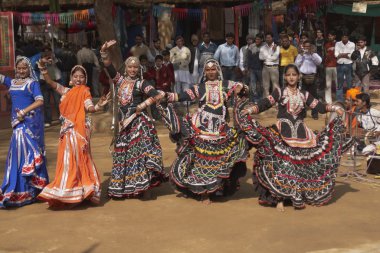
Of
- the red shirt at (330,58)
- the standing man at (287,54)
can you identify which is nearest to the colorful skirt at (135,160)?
the standing man at (287,54)

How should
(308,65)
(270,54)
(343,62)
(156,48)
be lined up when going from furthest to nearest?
(156,48)
(343,62)
(270,54)
(308,65)

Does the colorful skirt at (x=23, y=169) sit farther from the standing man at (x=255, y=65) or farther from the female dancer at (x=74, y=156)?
the standing man at (x=255, y=65)

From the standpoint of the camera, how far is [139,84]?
7.35 meters

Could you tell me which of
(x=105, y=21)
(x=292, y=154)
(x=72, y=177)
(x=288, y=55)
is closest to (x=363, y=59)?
(x=288, y=55)

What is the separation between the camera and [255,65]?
48.1 feet

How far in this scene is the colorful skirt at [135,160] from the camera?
7.25 metres

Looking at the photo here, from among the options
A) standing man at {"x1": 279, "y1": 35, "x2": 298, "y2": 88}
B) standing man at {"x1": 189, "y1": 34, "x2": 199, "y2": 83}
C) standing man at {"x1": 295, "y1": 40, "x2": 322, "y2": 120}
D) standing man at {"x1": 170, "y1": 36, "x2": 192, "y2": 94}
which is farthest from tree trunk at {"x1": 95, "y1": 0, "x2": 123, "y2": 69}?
standing man at {"x1": 295, "y1": 40, "x2": 322, "y2": 120}

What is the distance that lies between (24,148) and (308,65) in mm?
8025

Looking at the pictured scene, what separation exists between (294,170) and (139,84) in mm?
2085

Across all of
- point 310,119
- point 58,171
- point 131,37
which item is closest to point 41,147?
point 58,171

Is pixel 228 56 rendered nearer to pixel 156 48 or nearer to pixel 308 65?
pixel 308 65

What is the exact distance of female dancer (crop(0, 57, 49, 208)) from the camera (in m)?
7.06

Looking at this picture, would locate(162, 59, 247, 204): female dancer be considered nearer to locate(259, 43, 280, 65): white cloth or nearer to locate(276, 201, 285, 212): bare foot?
locate(276, 201, 285, 212): bare foot

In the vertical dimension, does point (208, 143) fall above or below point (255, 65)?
below
